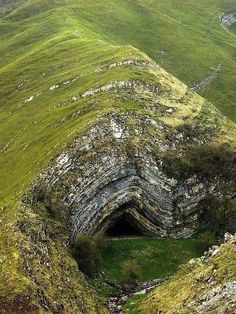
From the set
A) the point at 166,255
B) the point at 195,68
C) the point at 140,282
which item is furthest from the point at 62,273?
the point at 195,68

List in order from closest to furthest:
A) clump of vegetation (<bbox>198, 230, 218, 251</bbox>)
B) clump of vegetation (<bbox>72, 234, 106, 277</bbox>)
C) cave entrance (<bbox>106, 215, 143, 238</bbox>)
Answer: clump of vegetation (<bbox>72, 234, 106, 277</bbox>) < clump of vegetation (<bbox>198, 230, 218, 251</bbox>) < cave entrance (<bbox>106, 215, 143, 238</bbox>)

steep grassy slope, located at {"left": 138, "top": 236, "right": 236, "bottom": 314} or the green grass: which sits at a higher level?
steep grassy slope, located at {"left": 138, "top": 236, "right": 236, "bottom": 314}

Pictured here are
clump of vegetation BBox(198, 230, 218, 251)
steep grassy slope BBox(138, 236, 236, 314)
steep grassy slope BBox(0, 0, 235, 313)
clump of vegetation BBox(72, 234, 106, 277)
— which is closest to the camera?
steep grassy slope BBox(138, 236, 236, 314)

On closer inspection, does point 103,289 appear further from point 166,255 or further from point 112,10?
point 112,10

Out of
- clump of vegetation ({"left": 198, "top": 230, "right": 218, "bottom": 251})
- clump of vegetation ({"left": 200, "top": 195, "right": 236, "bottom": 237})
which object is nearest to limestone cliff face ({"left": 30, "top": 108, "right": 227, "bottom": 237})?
clump of vegetation ({"left": 200, "top": 195, "right": 236, "bottom": 237})

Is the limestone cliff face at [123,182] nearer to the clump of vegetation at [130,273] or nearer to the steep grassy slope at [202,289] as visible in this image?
the clump of vegetation at [130,273]

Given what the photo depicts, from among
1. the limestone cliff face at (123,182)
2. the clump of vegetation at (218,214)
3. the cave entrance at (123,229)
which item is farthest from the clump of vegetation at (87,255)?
the clump of vegetation at (218,214)

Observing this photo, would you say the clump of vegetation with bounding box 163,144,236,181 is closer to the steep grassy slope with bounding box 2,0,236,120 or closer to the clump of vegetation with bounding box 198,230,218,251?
the clump of vegetation with bounding box 198,230,218,251
